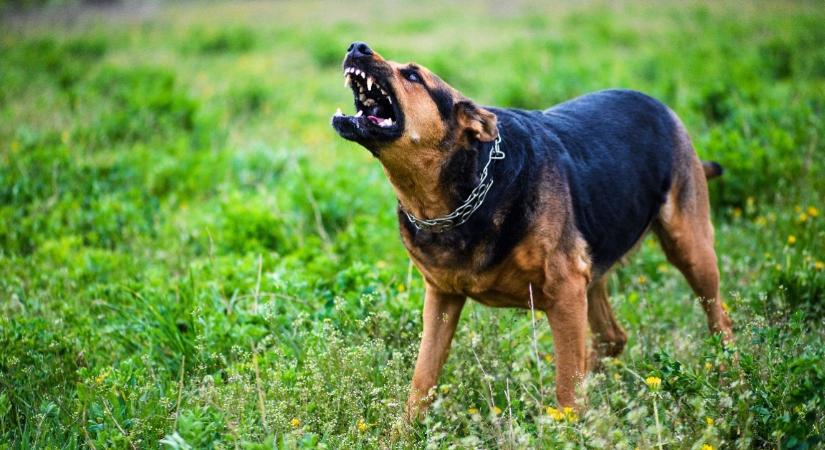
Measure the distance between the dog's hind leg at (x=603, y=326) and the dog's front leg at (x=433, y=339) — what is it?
126cm

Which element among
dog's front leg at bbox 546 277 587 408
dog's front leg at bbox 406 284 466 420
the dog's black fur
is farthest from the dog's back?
dog's front leg at bbox 406 284 466 420

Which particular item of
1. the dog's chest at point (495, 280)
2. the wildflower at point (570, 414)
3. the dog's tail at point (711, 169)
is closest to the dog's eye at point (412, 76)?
the dog's chest at point (495, 280)

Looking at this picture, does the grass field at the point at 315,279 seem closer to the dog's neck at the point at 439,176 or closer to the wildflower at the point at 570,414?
the wildflower at the point at 570,414

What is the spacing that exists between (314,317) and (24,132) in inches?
233

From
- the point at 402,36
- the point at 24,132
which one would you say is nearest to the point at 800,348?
the point at 24,132

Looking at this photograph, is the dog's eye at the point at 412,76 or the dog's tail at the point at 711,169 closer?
the dog's eye at the point at 412,76

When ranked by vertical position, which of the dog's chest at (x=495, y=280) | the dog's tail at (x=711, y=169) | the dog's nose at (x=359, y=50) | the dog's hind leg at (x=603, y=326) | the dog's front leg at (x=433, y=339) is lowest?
the dog's hind leg at (x=603, y=326)

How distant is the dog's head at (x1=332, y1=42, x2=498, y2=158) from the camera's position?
3.75 meters

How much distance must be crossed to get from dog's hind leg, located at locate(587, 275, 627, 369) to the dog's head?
1.74 m

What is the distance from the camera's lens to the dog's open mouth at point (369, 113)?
371 centimetres

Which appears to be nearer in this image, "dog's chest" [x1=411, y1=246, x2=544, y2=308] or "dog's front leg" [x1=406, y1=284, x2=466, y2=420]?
"dog's chest" [x1=411, y1=246, x2=544, y2=308]

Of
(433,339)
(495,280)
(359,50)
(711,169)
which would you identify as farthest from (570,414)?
(711,169)

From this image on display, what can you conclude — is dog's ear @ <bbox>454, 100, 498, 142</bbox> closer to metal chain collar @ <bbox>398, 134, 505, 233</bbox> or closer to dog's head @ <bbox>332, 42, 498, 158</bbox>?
dog's head @ <bbox>332, 42, 498, 158</bbox>

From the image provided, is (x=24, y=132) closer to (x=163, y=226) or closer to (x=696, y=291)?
(x=163, y=226)
